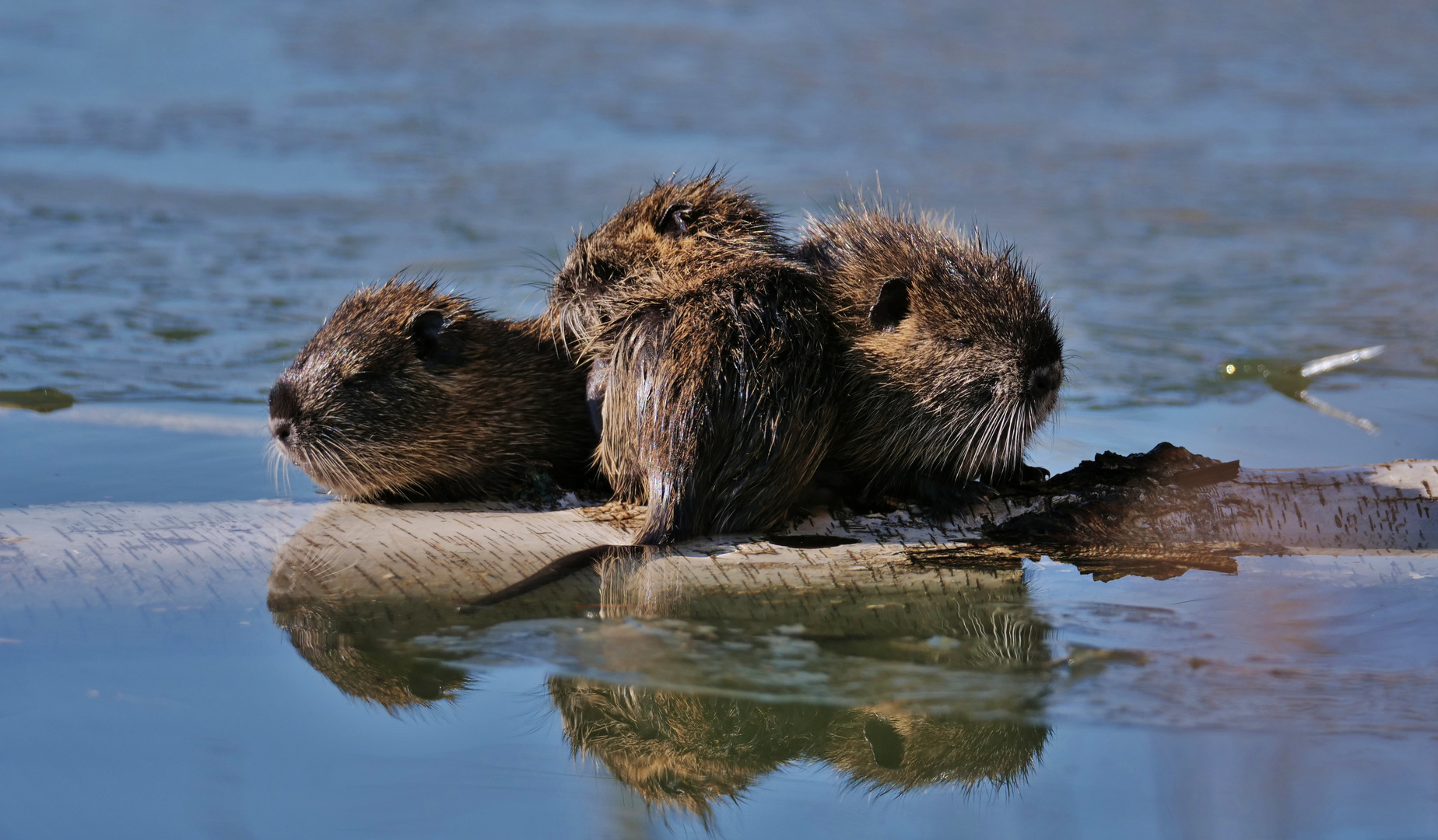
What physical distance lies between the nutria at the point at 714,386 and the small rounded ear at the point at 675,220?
98 mm

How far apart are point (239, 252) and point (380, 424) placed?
14.7 ft

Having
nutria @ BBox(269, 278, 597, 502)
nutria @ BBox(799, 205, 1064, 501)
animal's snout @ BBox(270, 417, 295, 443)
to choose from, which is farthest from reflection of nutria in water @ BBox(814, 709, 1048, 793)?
animal's snout @ BBox(270, 417, 295, 443)

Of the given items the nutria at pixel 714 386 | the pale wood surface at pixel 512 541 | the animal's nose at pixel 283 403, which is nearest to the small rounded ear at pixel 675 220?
the nutria at pixel 714 386

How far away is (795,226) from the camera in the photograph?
4.44 meters

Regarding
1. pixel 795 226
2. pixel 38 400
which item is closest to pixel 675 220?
pixel 795 226

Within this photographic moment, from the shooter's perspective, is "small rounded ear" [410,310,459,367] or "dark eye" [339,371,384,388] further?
"small rounded ear" [410,310,459,367]

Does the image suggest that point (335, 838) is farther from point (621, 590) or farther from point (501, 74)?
point (501, 74)

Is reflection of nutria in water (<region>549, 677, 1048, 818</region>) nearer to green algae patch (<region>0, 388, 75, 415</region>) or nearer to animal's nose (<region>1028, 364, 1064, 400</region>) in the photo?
animal's nose (<region>1028, 364, 1064, 400</region>)

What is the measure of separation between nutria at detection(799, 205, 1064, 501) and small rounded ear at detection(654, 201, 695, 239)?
0.44 m

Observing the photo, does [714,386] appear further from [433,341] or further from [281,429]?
[281,429]

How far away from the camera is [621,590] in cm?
351

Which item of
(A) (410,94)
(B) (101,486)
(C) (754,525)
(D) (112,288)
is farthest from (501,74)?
(C) (754,525)

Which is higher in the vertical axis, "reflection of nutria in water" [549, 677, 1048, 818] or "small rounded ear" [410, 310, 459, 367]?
"small rounded ear" [410, 310, 459, 367]

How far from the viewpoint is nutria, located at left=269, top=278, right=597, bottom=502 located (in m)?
4.11
